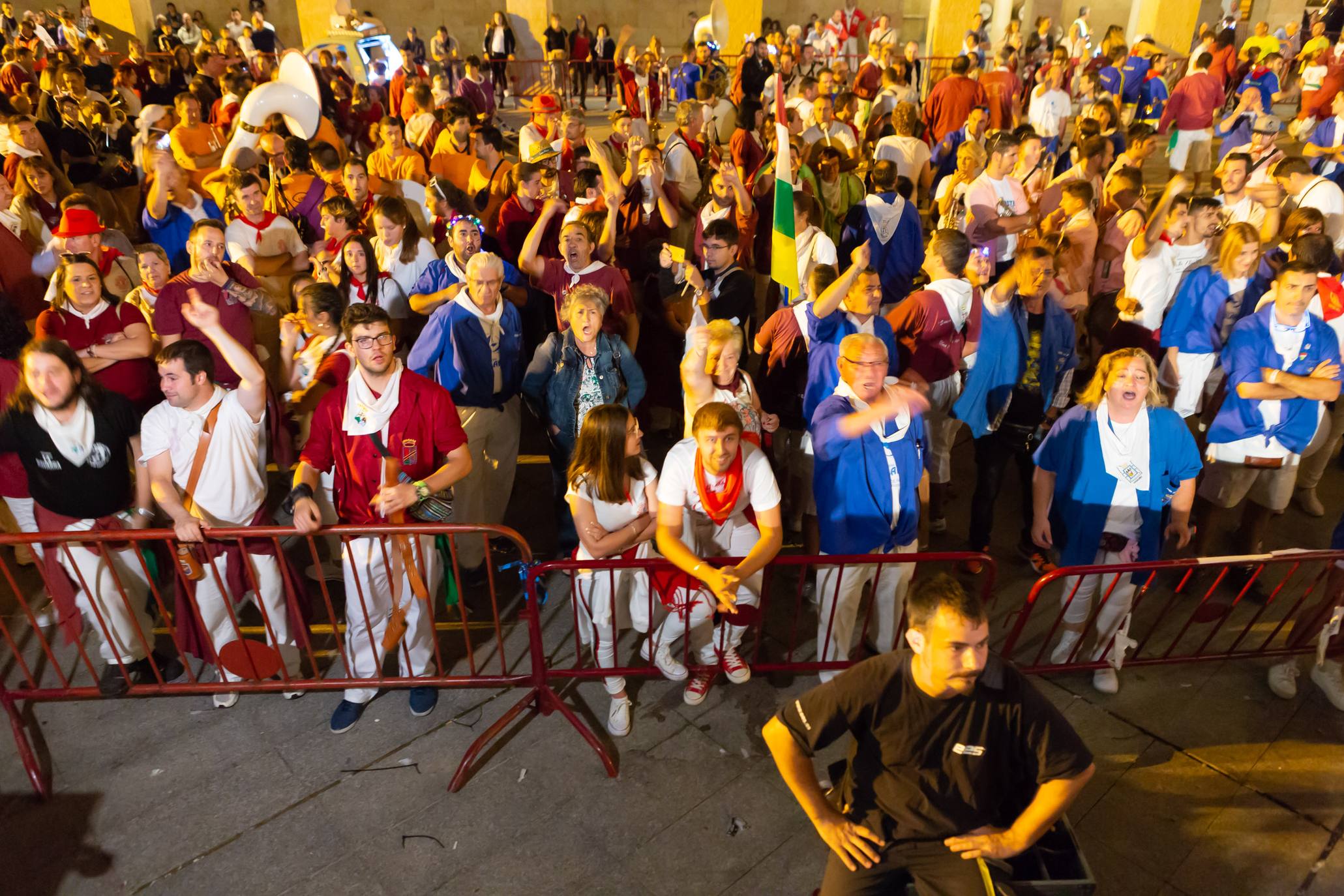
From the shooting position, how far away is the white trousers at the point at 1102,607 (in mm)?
4383

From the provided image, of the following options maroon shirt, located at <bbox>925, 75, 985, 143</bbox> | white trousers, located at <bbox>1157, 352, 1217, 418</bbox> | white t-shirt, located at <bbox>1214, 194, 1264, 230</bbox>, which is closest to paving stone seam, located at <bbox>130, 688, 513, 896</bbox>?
white trousers, located at <bbox>1157, 352, 1217, 418</bbox>

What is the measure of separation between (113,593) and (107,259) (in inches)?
105

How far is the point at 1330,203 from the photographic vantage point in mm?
6918

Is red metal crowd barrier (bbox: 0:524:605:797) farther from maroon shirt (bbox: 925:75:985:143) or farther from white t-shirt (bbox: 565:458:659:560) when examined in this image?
maroon shirt (bbox: 925:75:985:143)

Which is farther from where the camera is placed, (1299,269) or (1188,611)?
(1188,611)

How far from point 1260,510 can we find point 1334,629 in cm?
124

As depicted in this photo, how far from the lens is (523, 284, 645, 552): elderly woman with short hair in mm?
4898

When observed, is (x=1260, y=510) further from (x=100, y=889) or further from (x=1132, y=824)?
(x=100, y=889)

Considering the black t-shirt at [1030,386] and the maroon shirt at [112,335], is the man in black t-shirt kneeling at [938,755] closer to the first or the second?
the black t-shirt at [1030,386]

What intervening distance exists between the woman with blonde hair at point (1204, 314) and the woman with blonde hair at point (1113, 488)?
1.27 m

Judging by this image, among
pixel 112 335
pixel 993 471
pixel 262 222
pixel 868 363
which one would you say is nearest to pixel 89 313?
pixel 112 335

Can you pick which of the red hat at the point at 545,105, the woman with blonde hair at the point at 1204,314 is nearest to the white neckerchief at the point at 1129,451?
the woman with blonde hair at the point at 1204,314

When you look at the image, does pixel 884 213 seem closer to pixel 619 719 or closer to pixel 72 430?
pixel 619 719

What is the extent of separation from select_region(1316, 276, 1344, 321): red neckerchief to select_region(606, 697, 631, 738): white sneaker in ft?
16.2
